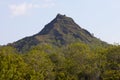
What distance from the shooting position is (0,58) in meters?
71.5

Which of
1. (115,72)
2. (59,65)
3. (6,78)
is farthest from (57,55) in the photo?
(6,78)

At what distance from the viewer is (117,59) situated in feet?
275

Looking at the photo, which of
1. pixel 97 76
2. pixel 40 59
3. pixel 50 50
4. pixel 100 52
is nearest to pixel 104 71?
pixel 97 76

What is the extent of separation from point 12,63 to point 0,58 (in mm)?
2698

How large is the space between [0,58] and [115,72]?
84.8 feet

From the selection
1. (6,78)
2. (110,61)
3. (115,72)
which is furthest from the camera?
(110,61)

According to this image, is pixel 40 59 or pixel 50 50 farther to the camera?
pixel 50 50

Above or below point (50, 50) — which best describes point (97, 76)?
below

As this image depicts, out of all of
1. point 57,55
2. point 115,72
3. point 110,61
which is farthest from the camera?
point 57,55

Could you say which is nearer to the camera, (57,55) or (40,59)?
(40,59)

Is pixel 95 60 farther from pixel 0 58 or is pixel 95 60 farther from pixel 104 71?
A: pixel 0 58

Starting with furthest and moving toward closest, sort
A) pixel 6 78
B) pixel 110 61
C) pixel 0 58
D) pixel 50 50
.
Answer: pixel 50 50
pixel 110 61
pixel 0 58
pixel 6 78

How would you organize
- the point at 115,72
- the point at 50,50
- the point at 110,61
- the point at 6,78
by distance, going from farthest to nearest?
the point at 50,50, the point at 110,61, the point at 115,72, the point at 6,78

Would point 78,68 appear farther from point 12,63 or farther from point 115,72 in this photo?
point 12,63
